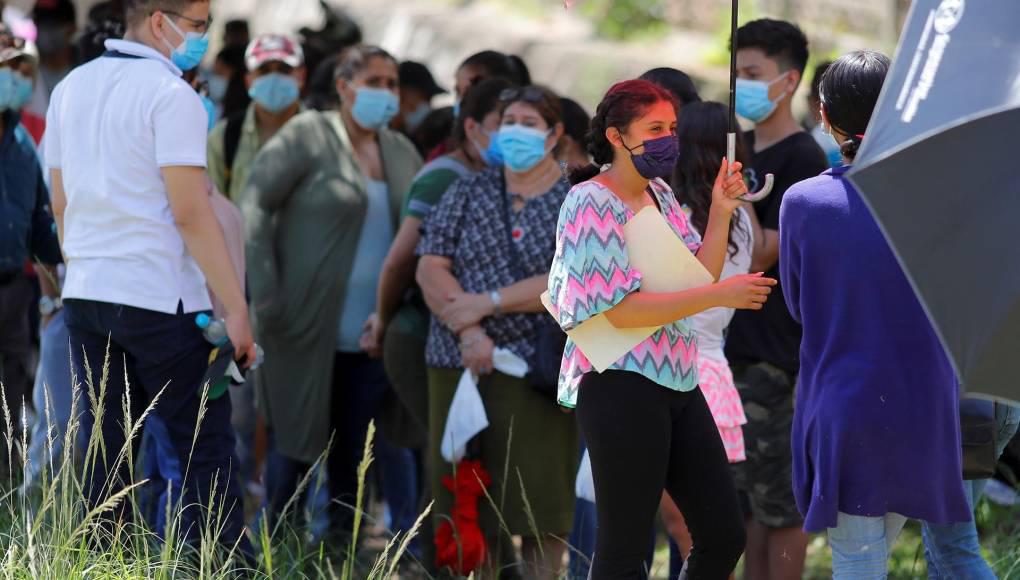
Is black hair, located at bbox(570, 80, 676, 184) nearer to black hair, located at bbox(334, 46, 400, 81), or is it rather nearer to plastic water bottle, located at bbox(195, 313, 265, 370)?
plastic water bottle, located at bbox(195, 313, 265, 370)

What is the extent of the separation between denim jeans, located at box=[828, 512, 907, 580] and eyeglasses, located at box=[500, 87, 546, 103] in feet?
6.85

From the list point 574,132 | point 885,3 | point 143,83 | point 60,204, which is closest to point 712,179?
point 574,132

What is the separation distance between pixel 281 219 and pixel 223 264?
173 cm

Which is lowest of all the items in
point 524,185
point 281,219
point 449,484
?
point 449,484

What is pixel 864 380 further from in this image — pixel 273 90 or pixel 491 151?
pixel 273 90

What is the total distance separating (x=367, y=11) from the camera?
48.5ft

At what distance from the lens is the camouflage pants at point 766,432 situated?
4816 mm

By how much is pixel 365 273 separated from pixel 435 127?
0.90m

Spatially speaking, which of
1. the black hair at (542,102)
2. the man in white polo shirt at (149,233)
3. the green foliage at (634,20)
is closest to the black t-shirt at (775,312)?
the black hair at (542,102)

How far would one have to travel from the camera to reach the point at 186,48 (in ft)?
14.4

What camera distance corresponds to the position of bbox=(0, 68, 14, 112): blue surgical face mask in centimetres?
568

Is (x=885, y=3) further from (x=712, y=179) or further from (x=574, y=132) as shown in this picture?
(x=712, y=179)

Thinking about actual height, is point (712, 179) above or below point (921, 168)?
below

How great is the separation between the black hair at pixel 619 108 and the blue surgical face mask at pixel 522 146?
107cm
